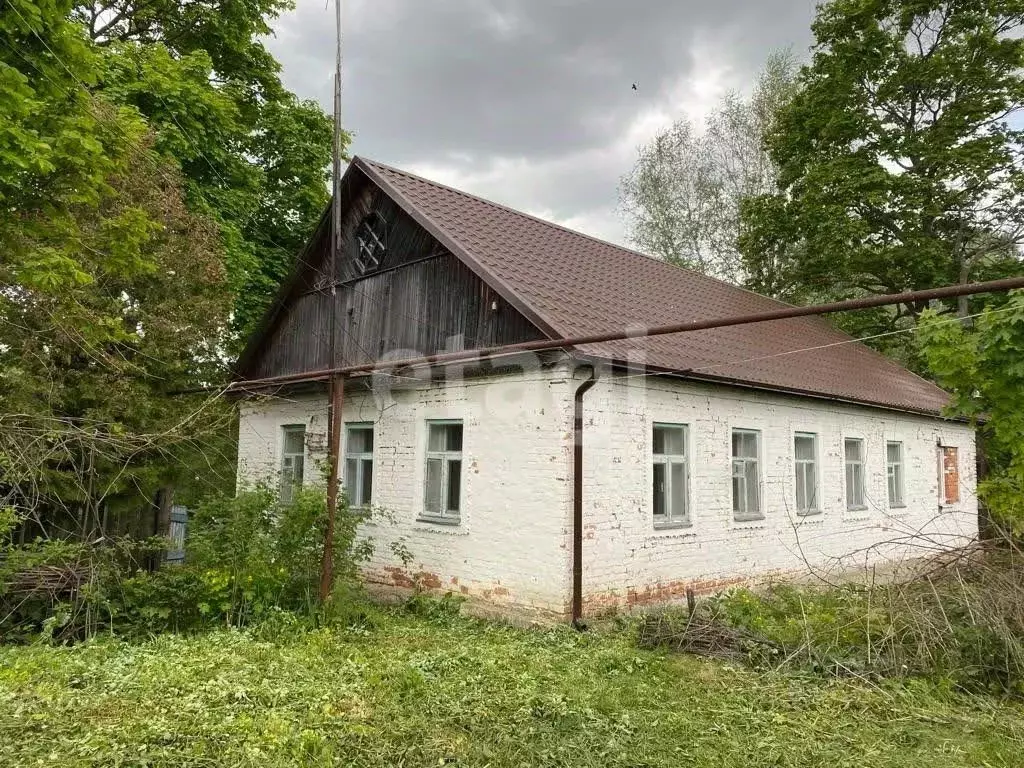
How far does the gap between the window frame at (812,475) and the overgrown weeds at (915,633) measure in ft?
13.5

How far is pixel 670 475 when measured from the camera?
9.26 m

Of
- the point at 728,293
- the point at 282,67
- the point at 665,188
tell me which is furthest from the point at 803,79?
the point at 282,67

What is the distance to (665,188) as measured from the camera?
25562mm

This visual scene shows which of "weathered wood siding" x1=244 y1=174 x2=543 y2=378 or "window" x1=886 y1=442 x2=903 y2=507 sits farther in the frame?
"window" x1=886 y1=442 x2=903 y2=507

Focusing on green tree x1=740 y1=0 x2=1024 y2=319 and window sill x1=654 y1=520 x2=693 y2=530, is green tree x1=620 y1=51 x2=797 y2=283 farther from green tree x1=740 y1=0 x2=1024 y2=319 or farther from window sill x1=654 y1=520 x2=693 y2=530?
window sill x1=654 y1=520 x2=693 y2=530

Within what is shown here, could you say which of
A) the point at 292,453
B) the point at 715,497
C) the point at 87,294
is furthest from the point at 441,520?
the point at 87,294

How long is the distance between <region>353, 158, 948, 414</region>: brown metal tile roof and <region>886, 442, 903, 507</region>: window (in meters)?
0.82

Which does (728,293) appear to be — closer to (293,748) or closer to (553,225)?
(553,225)

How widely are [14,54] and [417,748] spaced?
6.73 meters

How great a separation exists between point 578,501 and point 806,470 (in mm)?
5493

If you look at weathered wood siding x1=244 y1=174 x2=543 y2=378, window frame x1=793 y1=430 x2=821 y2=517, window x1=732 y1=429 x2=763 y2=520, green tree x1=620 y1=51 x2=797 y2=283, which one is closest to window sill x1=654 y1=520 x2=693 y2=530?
window x1=732 y1=429 x2=763 y2=520

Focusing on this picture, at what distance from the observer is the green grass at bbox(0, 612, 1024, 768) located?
4211 millimetres

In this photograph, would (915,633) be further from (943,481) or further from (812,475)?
(943,481)

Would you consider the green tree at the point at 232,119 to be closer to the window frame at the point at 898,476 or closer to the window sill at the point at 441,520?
the window sill at the point at 441,520
